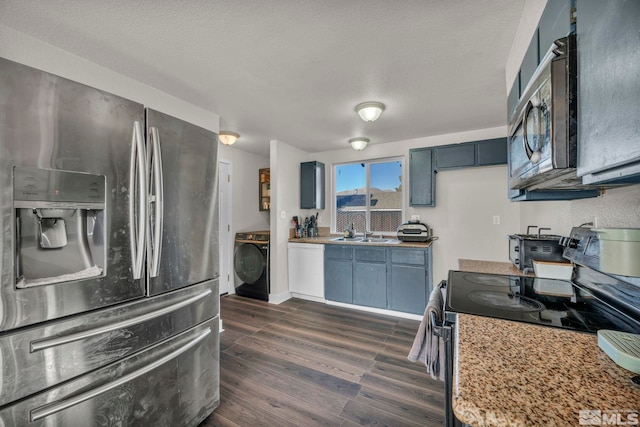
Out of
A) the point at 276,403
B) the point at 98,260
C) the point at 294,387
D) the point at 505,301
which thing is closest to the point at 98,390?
the point at 98,260

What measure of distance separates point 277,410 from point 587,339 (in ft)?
5.70

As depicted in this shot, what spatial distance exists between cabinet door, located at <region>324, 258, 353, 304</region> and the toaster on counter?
2.66ft

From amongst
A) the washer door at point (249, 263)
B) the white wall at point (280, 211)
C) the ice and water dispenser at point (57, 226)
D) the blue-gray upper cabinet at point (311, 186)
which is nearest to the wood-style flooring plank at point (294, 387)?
the ice and water dispenser at point (57, 226)

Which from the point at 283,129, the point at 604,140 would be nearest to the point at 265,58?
the point at 283,129

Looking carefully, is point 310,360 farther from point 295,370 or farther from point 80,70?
point 80,70

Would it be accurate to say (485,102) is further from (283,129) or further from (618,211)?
(283,129)

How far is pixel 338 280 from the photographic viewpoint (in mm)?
3646

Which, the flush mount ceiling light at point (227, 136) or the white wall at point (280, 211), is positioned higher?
the flush mount ceiling light at point (227, 136)

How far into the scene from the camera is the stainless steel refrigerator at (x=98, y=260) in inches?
36.9

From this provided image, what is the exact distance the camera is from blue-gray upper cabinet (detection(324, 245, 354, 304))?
3.58 metres

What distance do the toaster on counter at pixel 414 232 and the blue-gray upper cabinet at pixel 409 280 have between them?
9.3 inches

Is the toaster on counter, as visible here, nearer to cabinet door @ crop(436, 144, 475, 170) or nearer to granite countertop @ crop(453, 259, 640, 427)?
cabinet door @ crop(436, 144, 475, 170)

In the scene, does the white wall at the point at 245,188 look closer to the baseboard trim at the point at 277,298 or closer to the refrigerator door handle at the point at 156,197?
the baseboard trim at the point at 277,298

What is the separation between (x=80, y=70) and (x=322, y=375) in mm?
2919
